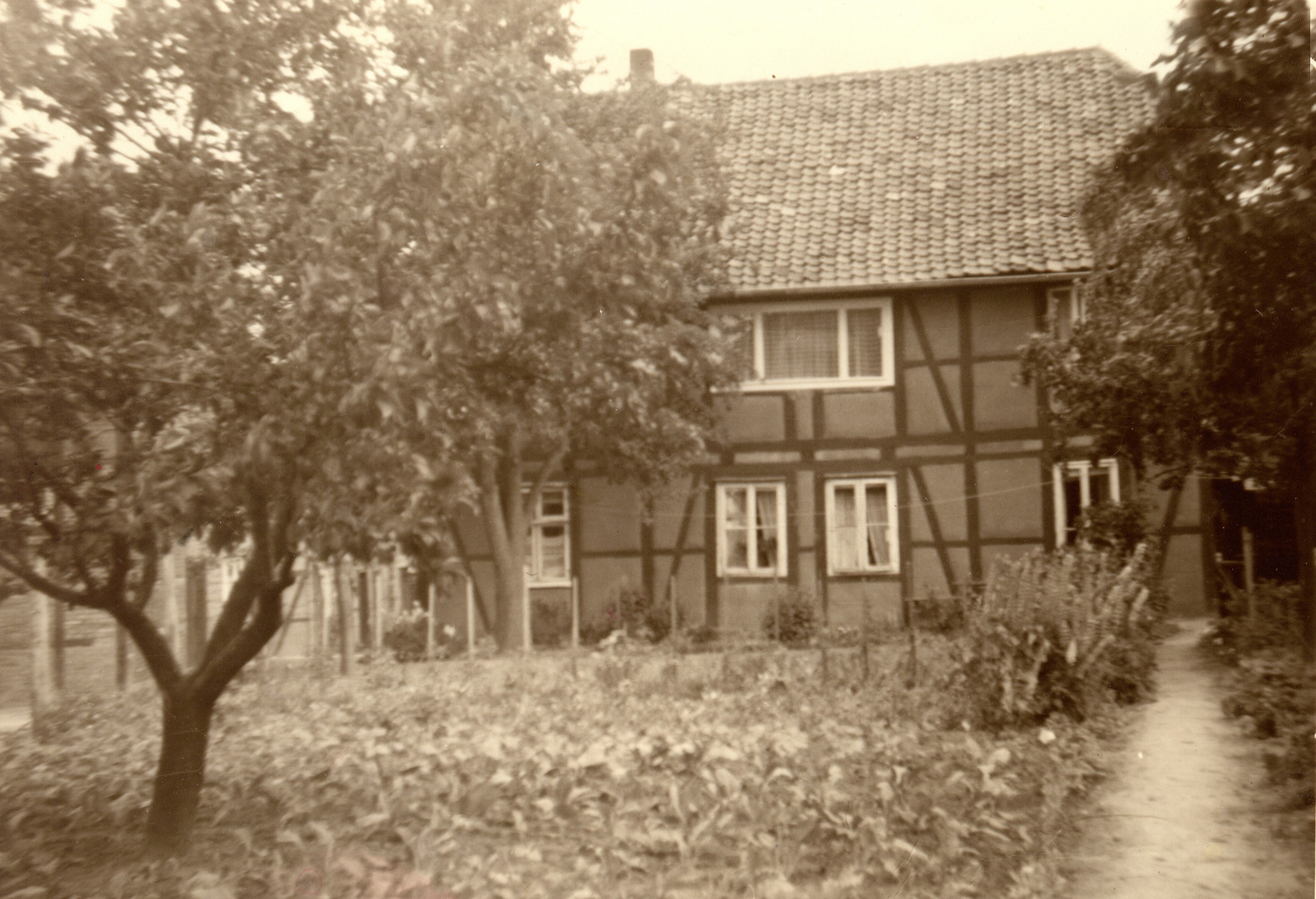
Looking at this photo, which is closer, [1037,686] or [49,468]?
[49,468]

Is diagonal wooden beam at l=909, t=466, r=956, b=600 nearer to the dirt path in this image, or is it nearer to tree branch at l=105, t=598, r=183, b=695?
the dirt path

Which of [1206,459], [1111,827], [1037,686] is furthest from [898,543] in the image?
[1111,827]

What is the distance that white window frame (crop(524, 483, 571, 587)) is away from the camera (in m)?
18.1

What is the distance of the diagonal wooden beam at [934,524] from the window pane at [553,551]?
4.99 meters

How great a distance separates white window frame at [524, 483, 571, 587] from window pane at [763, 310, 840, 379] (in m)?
3.44

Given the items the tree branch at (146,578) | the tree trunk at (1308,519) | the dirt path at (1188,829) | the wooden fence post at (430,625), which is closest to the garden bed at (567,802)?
the dirt path at (1188,829)

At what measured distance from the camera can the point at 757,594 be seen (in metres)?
17.3

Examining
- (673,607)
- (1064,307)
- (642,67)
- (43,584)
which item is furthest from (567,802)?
(1064,307)

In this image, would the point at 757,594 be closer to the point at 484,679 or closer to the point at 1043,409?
the point at 1043,409

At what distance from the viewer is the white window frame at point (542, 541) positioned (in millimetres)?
18125

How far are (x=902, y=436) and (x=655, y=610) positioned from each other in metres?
4.02

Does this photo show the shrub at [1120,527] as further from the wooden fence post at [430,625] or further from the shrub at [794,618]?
the wooden fence post at [430,625]

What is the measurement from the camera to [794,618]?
16328mm

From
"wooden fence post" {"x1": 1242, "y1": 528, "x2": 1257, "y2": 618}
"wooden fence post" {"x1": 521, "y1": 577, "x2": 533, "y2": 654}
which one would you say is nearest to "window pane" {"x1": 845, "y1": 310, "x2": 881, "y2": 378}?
"wooden fence post" {"x1": 1242, "y1": 528, "x2": 1257, "y2": 618}
